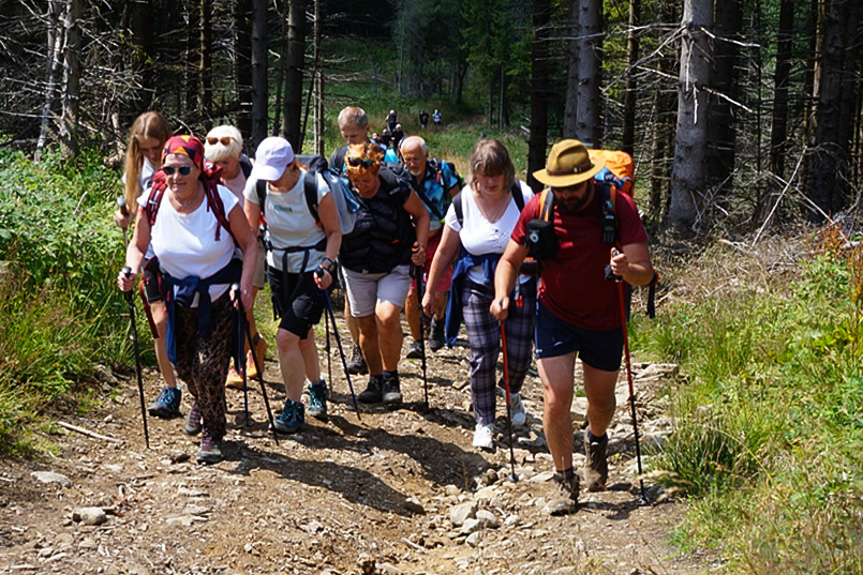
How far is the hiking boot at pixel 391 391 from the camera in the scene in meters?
7.70

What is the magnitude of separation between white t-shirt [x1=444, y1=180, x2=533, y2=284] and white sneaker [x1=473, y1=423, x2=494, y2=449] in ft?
3.72

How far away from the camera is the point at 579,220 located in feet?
16.9

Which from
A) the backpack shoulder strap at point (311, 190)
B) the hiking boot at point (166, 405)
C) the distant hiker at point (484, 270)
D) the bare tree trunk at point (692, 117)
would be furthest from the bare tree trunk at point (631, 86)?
the hiking boot at point (166, 405)

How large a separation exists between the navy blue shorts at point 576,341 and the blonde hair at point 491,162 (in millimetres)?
1299

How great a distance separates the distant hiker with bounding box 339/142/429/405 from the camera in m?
7.25

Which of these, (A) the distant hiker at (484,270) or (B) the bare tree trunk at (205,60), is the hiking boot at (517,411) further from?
(B) the bare tree trunk at (205,60)

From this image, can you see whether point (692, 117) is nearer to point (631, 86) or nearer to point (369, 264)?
point (369, 264)

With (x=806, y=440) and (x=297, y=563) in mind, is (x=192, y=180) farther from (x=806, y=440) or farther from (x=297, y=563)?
(x=806, y=440)

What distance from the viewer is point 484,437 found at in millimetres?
7039

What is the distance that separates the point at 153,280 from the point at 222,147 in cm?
111

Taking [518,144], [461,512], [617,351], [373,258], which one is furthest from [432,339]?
[518,144]

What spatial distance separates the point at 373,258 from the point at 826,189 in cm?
1080

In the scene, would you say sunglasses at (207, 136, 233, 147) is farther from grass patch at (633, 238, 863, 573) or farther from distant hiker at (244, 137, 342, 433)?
grass patch at (633, 238, 863, 573)

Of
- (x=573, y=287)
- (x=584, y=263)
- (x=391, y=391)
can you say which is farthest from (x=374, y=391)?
(x=584, y=263)
